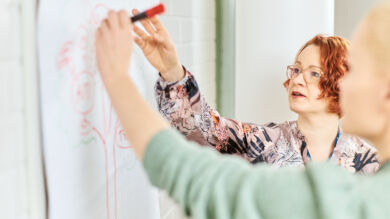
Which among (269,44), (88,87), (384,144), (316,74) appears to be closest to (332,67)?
(316,74)

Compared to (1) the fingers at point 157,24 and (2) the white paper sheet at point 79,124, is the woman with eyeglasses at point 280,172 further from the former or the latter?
(1) the fingers at point 157,24

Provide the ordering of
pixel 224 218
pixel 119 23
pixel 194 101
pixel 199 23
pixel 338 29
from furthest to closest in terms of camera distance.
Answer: pixel 338 29, pixel 199 23, pixel 194 101, pixel 119 23, pixel 224 218

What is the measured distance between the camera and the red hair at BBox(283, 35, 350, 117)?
4.68 feet

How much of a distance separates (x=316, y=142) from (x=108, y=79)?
0.94 meters

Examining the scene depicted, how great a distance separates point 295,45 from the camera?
1788mm

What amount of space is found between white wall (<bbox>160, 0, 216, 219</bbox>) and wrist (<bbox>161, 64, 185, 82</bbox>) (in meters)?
0.26

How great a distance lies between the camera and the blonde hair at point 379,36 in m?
0.63

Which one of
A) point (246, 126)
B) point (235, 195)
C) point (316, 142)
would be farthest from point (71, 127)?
point (316, 142)

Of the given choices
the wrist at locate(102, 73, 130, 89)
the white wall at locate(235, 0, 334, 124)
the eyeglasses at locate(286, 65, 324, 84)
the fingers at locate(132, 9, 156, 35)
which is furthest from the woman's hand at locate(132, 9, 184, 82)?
the white wall at locate(235, 0, 334, 124)

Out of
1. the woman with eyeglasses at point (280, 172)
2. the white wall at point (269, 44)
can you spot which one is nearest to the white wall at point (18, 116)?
the woman with eyeglasses at point (280, 172)

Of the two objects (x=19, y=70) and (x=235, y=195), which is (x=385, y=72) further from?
(x=19, y=70)

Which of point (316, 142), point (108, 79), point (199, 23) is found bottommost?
point (316, 142)

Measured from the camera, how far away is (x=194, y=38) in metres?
1.72

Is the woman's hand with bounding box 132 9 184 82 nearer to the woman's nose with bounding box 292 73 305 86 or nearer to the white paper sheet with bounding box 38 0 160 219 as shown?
the white paper sheet with bounding box 38 0 160 219
